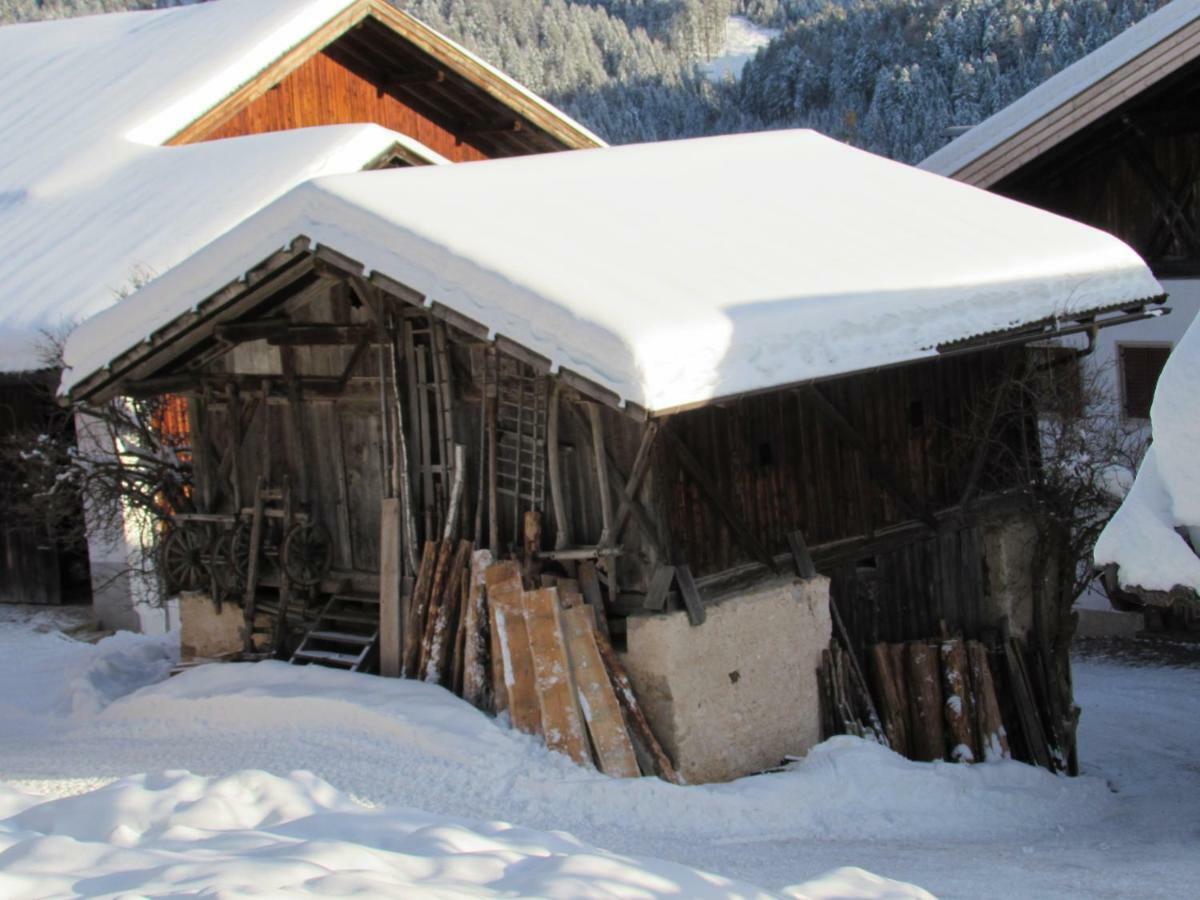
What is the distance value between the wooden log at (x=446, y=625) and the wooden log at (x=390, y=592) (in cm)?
51

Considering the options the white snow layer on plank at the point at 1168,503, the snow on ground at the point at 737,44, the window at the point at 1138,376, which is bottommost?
the white snow layer on plank at the point at 1168,503

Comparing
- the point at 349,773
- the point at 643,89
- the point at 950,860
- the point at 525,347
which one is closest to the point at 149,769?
the point at 349,773

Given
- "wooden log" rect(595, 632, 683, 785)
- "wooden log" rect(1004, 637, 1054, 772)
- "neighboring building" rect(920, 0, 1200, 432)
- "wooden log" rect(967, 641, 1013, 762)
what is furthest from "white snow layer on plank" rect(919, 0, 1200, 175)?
"wooden log" rect(595, 632, 683, 785)

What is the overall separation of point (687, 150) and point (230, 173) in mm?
6680

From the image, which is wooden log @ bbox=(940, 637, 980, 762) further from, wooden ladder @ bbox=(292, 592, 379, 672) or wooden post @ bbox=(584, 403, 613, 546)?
wooden ladder @ bbox=(292, 592, 379, 672)

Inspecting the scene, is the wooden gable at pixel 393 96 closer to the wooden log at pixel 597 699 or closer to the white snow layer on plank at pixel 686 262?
the white snow layer on plank at pixel 686 262

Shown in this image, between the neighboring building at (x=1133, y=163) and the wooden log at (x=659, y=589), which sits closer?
the wooden log at (x=659, y=589)

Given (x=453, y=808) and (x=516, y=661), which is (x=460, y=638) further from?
(x=453, y=808)

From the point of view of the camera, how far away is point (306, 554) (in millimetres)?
12523

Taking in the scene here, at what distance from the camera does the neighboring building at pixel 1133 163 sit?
17625 mm

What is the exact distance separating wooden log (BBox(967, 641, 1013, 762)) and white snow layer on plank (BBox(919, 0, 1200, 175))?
7736 mm

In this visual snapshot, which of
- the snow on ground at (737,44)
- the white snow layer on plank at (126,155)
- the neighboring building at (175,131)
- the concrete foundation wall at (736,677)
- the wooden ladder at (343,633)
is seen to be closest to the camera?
the concrete foundation wall at (736,677)

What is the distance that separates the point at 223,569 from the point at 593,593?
3.91m

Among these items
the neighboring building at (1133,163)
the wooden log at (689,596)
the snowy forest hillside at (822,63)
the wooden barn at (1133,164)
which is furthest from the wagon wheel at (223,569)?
the snowy forest hillside at (822,63)
